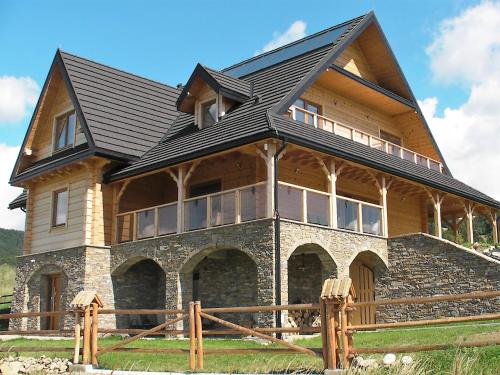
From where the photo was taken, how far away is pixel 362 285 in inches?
815

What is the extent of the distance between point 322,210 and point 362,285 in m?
4.03

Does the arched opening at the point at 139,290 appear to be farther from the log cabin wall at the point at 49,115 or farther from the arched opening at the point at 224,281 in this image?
the log cabin wall at the point at 49,115

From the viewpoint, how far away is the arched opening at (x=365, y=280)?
65.6 ft

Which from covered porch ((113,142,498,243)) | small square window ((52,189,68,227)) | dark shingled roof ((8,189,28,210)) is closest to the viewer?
covered porch ((113,142,498,243))

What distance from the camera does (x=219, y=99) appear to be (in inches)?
803

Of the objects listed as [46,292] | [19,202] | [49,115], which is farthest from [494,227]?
[19,202]

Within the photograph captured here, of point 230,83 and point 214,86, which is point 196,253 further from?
point 230,83

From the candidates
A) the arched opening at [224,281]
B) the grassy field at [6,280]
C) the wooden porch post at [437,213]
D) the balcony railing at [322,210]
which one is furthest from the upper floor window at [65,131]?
the grassy field at [6,280]

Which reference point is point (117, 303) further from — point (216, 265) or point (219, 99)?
point (219, 99)

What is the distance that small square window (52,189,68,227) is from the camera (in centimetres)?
2244

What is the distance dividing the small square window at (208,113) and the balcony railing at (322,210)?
485cm

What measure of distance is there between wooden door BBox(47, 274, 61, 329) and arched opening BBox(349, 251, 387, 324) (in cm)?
1031

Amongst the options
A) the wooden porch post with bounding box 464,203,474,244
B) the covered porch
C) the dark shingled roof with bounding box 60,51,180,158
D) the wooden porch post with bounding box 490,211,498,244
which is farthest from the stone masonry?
the wooden porch post with bounding box 490,211,498,244

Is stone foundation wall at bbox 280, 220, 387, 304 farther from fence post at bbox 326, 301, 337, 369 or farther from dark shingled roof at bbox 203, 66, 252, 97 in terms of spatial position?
fence post at bbox 326, 301, 337, 369
